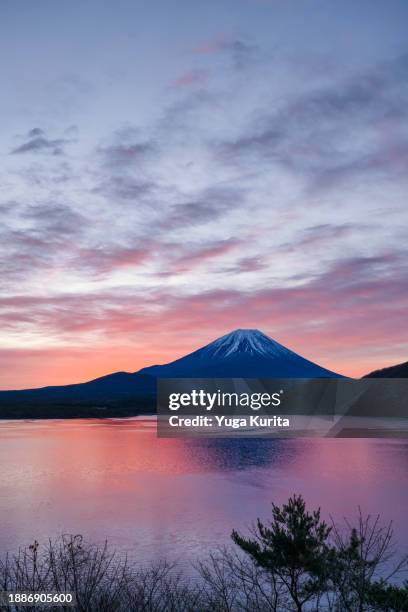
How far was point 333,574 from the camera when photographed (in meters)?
12.2

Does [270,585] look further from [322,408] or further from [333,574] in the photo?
[322,408]

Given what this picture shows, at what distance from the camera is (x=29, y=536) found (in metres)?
20.9

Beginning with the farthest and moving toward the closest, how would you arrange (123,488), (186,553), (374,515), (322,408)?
(322,408) → (123,488) → (374,515) → (186,553)

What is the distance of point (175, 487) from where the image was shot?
32.8 m

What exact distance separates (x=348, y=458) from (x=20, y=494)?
87.4 ft

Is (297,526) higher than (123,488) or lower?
higher

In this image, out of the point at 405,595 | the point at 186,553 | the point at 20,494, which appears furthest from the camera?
the point at 20,494

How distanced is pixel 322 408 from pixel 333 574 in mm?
123501

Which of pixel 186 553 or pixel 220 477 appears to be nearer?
pixel 186 553

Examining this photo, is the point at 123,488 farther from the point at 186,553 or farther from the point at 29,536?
the point at 186,553

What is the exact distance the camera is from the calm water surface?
21953mm

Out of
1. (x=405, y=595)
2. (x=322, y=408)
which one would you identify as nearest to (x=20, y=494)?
(x=405, y=595)

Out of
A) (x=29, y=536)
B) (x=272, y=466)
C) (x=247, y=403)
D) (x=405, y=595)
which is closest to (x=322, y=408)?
(x=247, y=403)

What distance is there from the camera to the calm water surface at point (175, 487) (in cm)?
2195
